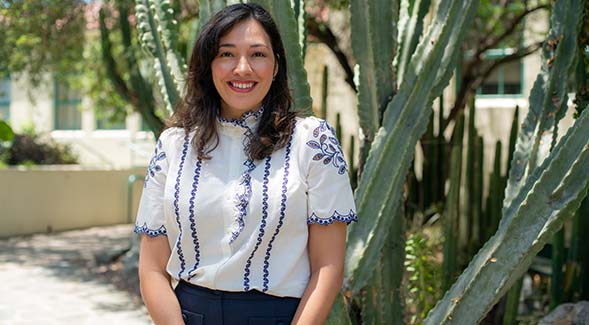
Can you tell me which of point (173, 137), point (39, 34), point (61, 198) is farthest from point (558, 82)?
point (61, 198)

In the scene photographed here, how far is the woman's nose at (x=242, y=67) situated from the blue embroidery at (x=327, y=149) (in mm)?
248

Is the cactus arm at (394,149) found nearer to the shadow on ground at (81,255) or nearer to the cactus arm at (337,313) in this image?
the cactus arm at (337,313)

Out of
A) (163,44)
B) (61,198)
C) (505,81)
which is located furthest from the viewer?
(61,198)

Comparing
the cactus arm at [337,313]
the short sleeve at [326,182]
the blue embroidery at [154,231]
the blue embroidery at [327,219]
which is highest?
the short sleeve at [326,182]

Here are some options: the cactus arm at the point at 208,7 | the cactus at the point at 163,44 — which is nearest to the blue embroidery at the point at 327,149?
the cactus arm at the point at 208,7

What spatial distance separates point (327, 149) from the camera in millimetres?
2111

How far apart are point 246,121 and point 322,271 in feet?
1.51

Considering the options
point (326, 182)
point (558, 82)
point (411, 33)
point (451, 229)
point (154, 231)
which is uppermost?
point (411, 33)

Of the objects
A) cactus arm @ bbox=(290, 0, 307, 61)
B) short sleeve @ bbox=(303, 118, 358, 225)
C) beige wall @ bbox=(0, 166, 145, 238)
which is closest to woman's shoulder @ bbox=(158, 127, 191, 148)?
short sleeve @ bbox=(303, 118, 358, 225)

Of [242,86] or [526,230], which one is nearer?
[242,86]

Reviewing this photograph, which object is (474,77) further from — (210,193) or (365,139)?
(210,193)

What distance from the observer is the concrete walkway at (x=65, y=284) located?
706cm

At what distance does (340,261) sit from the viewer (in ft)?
6.92

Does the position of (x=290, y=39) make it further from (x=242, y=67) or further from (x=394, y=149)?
(x=242, y=67)
